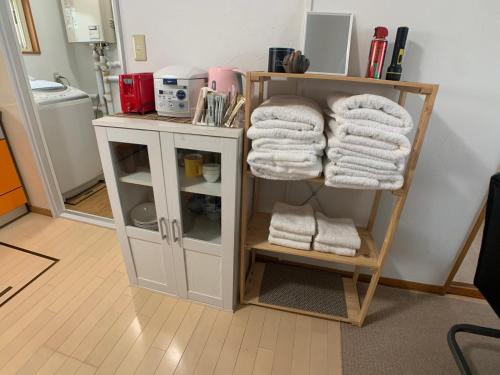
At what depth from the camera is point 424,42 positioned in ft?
3.92

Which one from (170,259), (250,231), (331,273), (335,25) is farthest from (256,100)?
(331,273)

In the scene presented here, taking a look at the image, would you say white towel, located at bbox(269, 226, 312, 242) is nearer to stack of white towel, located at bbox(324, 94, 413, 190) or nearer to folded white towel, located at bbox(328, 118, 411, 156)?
stack of white towel, located at bbox(324, 94, 413, 190)

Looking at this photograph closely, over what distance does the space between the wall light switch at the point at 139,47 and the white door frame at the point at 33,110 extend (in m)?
0.09

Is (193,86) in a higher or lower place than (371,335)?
higher

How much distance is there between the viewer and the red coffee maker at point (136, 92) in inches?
53.0

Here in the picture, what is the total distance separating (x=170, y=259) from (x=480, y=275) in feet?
4.60

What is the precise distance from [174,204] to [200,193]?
0.45ft

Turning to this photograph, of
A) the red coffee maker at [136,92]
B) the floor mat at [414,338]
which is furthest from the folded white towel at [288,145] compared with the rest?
the floor mat at [414,338]

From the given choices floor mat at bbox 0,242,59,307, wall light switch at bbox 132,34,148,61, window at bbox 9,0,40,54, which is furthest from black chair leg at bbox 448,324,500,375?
window at bbox 9,0,40,54

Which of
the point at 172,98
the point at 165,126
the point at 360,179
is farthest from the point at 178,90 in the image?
the point at 360,179

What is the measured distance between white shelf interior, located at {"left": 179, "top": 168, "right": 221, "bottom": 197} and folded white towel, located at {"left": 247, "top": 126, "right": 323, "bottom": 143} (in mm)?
364

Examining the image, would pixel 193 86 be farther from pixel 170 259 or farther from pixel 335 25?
pixel 170 259

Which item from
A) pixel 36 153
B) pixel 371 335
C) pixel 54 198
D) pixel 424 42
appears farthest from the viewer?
pixel 54 198

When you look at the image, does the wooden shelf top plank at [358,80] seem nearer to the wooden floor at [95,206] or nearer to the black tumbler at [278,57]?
the black tumbler at [278,57]
